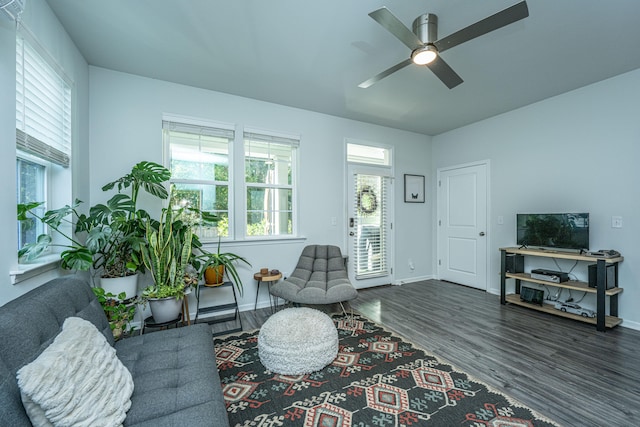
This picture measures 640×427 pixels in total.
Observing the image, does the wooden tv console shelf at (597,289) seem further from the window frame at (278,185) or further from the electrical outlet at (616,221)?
the window frame at (278,185)

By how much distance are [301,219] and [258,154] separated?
1039mm

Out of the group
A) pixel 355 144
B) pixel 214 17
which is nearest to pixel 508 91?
pixel 355 144

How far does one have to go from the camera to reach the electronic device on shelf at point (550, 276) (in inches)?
118

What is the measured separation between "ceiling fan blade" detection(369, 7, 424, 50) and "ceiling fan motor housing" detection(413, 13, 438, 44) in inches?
4.6

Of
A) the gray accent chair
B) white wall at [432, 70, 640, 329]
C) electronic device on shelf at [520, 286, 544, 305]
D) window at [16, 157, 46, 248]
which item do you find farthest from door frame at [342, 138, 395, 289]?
window at [16, 157, 46, 248]

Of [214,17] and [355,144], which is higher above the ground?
[214,17]

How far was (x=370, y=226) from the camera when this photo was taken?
433cm

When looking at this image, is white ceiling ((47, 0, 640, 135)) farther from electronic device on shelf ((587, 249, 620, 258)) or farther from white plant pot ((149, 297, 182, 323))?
white plant pot ((149, 297, 182, 323))

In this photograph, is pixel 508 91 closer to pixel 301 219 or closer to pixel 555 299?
pixel 555 299

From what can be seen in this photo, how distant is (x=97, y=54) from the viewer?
244 cm

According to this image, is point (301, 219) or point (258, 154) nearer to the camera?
point (258, 154)

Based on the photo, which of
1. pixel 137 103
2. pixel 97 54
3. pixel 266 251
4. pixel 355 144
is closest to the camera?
pixel 97 54

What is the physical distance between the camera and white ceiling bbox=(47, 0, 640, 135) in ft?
6.26

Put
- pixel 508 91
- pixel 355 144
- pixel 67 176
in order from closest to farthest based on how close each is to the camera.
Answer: pixel 67 176 → pixel 508 91 → pixel 355 144
